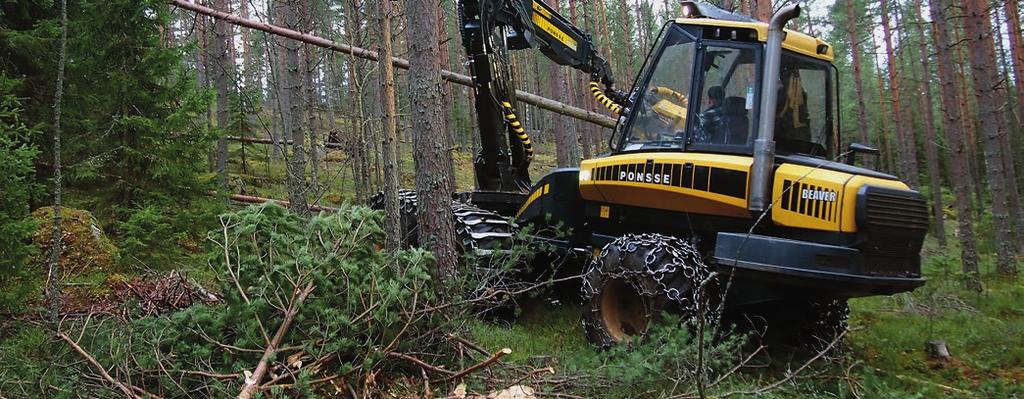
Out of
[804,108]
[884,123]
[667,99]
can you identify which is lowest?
[804,108]

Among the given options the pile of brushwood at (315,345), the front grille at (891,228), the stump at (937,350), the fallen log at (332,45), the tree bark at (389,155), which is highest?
the fallen log at (332,45)

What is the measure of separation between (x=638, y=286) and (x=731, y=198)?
3.00 ft

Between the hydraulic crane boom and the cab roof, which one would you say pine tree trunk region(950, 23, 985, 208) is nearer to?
the hydraulic crane boom

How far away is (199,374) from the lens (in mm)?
3293

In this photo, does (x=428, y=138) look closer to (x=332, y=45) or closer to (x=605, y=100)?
(x=605, y=100)

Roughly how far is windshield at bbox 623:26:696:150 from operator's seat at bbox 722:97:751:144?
34 centimetres

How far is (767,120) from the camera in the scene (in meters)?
4.38

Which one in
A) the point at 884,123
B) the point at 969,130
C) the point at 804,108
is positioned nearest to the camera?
the point at 804,108

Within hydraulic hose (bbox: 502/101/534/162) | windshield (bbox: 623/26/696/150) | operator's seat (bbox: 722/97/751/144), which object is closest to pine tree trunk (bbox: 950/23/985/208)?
hydraulic hose (bbox: 502/101/534/162)

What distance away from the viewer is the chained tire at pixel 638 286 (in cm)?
445

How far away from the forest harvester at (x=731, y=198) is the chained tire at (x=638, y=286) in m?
0.01

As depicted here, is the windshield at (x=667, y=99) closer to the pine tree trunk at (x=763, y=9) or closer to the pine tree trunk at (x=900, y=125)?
the pine tree trunk at (x=763, y=9)

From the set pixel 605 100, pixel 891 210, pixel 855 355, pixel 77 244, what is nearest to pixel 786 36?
pixel 891 210

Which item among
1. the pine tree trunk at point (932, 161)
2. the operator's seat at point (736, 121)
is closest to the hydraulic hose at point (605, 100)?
the operator's seat at point (736, 121)
